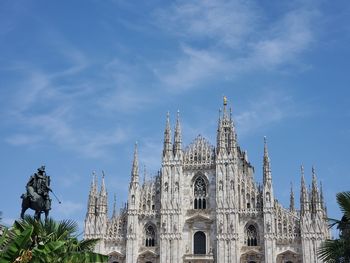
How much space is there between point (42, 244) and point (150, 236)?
144 ft

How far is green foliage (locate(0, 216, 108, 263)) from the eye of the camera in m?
18.5

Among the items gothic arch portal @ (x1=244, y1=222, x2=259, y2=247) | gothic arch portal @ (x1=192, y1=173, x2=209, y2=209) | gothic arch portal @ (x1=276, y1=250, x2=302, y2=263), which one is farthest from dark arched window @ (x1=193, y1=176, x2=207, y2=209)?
gothic arch portal @ (x1=276, y1=250, x2=302, y2=263)

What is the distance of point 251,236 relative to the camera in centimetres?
6112

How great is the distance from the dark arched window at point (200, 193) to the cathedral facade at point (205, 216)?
0.04 m

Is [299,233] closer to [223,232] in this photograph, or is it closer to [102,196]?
Answer: [223,232]

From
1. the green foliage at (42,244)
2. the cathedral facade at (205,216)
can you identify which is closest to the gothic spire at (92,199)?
the cathedral facade at (205,216)

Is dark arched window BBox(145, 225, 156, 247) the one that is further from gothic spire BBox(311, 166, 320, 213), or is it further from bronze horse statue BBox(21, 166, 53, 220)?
bronze horse statue BBox(21, 166, 53, 220)

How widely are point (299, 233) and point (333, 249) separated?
39.0m

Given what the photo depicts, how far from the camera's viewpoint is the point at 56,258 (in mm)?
19422

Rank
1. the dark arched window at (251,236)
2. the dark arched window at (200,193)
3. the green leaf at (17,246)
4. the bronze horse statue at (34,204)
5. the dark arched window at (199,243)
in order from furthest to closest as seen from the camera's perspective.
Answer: the dark arched window at (200,193)
the dark arched window at (199,243)
the dark arched window at (251,236)
the bronze horse statue at (34,204)
the green leaf at (17,246)

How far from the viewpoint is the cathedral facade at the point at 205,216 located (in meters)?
60.0

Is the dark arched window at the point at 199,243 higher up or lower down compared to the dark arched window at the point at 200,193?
lower down

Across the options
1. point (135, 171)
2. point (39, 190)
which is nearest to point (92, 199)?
point (135, 171)

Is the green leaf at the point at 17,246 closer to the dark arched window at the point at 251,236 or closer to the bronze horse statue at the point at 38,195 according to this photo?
the bronze horse statue at the point at 38,195
